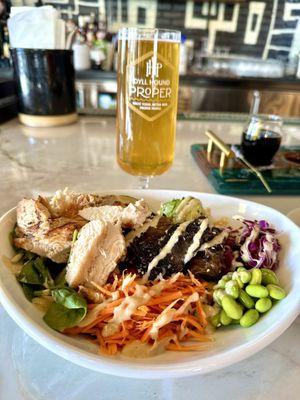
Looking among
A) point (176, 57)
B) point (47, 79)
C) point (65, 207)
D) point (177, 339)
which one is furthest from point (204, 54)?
point (177, 339)

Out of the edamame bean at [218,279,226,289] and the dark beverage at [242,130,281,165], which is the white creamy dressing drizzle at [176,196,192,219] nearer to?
the edamame bean at [218,279,226,289]

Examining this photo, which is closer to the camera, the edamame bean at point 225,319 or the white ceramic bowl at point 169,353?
the white ceramic bowl at point 169,353

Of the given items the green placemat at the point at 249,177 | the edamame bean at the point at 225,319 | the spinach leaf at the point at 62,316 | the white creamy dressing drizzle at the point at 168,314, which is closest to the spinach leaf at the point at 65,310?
the spinach leaf at the point at 62,316

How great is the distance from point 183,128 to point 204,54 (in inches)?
106

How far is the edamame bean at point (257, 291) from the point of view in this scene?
Result: 56cm

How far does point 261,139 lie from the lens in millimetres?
1248

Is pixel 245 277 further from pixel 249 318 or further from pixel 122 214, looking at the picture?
pixel 122 214

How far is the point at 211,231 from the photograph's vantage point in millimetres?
692

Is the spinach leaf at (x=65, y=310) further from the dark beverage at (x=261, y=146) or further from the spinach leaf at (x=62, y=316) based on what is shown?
the dark beverage at (x=261, y=146)

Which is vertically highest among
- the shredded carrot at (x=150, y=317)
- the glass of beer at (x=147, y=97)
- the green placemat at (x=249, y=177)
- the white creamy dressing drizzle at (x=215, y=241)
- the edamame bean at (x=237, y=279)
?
the glass of beer at (x=147, y=97)

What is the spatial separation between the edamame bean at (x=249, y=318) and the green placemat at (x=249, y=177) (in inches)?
23.1

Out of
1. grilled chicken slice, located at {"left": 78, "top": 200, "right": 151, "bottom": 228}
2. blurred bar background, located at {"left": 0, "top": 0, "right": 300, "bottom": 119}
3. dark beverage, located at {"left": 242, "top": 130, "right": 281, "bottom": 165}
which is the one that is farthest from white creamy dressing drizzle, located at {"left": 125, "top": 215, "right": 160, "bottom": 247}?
blurred bar background, located at {"left": 0, "top": 0, "right": 300, "bottom": 119}

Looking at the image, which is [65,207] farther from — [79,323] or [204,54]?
[204,54]

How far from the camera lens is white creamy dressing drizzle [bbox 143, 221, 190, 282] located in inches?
25.0
